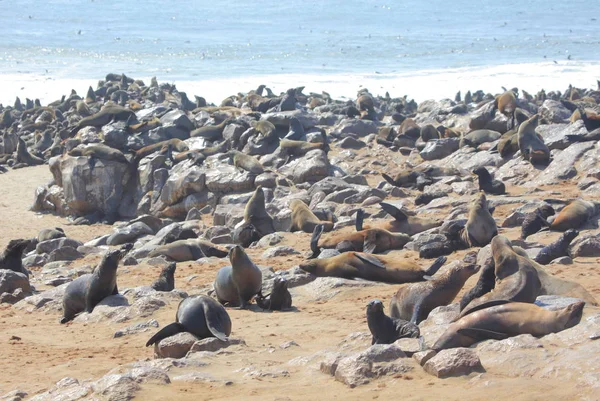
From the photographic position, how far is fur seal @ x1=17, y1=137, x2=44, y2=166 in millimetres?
21453

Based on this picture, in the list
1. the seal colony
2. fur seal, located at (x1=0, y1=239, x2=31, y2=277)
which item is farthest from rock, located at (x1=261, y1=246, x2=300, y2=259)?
fur seal, located at (x1=0, y1=239, x2=31, y2=277)

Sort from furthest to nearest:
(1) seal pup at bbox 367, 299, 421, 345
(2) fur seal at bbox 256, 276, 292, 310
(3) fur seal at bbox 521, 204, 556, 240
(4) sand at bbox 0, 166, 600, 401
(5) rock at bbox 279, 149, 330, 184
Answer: (5) rock at bbox 279, 149, 330, 184 → (3) fur seal at bbox 521, 204, 556, 240 → (2) fur seal at bbox 256, 276, 292, 310 → (1) seal pup at bbox 367, 299, 421, 345 → (4) sand at bbox 0, 166, 600, 401

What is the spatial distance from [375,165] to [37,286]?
7.95 metres

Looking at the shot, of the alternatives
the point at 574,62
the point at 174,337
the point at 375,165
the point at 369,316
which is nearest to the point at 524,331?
the point at 369,316

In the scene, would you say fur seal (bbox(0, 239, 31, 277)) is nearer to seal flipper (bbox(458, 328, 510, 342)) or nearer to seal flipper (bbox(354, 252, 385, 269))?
seal flipper (bbox(354, 252, 385, 269))

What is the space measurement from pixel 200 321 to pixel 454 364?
93.2 inches

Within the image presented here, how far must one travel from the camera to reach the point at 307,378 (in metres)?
4.98

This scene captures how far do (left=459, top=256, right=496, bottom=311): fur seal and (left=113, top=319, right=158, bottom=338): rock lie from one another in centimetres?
268

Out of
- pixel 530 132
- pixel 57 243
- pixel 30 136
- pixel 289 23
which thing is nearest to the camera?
pixel 57 243

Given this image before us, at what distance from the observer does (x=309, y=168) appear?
15438mm

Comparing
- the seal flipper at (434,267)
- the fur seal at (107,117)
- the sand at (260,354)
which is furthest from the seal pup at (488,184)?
the fur seal at (107,117)

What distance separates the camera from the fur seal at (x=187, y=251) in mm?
10758

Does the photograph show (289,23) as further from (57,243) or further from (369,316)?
(369,316)

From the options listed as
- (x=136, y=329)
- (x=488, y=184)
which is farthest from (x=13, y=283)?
(x=488, y=184)
